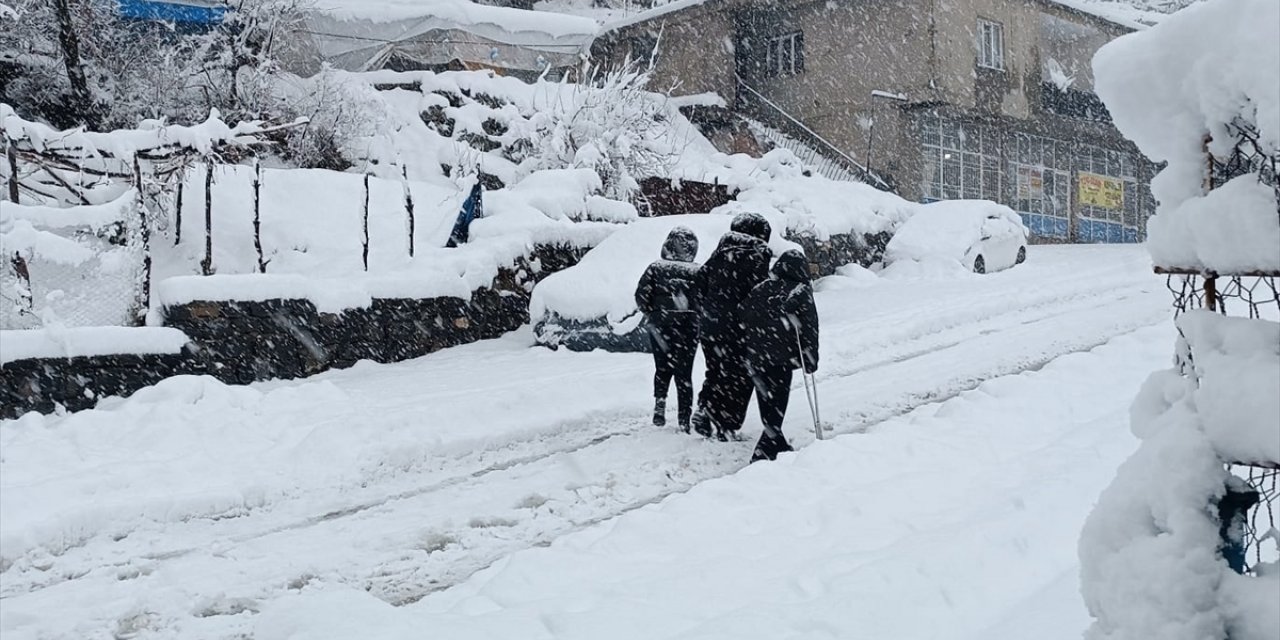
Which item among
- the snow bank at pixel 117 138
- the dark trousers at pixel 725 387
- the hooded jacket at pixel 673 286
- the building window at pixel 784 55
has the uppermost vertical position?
the building window at pixel 784 55

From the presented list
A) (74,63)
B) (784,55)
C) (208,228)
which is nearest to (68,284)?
(208,228)

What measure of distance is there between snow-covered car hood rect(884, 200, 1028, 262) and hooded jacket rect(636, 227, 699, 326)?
11673mm

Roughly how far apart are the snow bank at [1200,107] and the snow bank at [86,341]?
8995 mm

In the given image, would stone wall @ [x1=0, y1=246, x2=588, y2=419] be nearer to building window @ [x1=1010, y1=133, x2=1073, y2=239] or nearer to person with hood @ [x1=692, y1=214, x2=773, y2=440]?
person with hood @ [x1=692, y1=214, x2=773, y2=440]

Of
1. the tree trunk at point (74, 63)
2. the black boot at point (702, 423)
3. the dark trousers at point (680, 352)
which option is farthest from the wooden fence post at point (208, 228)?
the black boot at point (702, 423)

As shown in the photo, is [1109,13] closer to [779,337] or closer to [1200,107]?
[779,337]

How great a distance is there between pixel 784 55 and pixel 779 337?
24195mm

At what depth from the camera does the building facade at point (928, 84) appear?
28.4 meters

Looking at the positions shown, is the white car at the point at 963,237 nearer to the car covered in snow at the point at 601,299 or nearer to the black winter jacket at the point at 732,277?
the car covered in snow at the point at 601,299

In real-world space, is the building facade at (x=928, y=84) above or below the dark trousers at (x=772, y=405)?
above

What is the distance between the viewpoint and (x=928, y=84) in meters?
27.9

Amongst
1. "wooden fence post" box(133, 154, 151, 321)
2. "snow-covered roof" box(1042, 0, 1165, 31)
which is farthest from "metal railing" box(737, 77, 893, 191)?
"wooden fence post" box(133, 154, 151, 321)

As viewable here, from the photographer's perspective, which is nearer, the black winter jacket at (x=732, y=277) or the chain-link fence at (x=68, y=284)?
the black winter jacket at (x=732, y=277)

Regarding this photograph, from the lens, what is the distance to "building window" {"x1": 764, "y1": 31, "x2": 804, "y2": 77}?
29891mm
